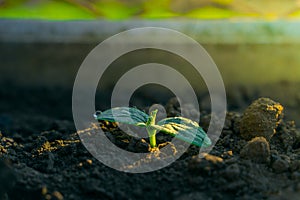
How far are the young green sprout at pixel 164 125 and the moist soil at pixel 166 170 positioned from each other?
31mm

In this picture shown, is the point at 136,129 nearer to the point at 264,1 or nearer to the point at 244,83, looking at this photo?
the point at 244,83

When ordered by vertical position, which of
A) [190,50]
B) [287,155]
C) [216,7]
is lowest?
[287,155]

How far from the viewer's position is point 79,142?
105 centimetres

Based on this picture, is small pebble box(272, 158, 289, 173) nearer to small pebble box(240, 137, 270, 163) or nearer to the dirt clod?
small pebble box(240, 137, 270, 163)

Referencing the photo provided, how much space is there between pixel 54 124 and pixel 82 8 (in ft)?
2.60

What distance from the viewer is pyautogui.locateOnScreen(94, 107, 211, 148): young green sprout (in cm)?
96

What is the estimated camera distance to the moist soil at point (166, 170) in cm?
88

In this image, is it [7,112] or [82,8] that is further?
[82,8]

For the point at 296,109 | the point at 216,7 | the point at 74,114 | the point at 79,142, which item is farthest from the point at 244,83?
the point at 79,142

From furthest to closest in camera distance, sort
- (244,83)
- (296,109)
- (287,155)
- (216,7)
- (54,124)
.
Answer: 1. (216,7)
2. (244,83)
3. (296,109)
4. (54,124)
5. (287,155)

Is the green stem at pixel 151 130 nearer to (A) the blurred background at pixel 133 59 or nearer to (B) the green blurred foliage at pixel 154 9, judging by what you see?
(A) the blurred background at pixel 133 59

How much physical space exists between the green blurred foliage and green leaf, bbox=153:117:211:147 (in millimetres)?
1035

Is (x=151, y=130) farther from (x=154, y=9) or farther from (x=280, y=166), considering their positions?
(x=154, y=9)

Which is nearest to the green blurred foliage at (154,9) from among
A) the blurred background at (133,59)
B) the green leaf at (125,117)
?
the blurred background at (133,59)
